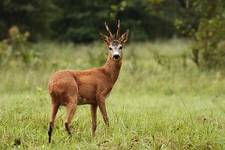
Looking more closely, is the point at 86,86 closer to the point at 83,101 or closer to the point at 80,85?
the point at 80,85

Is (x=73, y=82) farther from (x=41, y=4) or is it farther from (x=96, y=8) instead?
(x=96, y=8)

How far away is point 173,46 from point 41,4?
718 centimetres

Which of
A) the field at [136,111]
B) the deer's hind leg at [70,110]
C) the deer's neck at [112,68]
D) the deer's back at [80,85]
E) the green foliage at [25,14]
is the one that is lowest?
the field at [136,111]

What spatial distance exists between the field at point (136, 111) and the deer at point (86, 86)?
0.35 m

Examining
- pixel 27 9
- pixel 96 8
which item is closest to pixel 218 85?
pixel 27 9

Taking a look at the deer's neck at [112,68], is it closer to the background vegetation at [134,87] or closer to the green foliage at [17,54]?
the background vegetation at [134,87]

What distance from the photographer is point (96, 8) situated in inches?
1720

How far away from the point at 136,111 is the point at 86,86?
3.06m

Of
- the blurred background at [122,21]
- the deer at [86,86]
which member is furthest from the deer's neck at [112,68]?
the blurred background at [122,21]

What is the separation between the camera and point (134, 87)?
60.5 feet

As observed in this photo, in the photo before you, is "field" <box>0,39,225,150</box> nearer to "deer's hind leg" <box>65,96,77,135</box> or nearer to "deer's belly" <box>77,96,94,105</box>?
"deer's hind leg" <box>65,96,77,135</box>

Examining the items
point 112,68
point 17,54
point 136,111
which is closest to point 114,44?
point 112,68

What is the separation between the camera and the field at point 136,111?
29.5 ft

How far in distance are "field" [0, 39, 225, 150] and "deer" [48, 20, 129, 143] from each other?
351 mm
